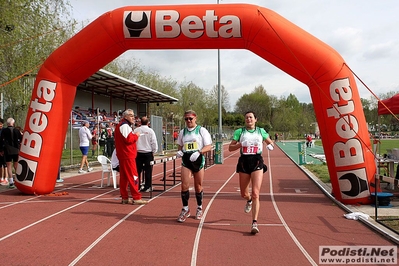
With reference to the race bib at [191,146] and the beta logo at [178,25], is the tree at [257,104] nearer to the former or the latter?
the beta logo at [178,25]

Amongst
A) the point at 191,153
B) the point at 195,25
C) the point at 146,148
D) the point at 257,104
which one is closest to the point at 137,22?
the point at 195,25

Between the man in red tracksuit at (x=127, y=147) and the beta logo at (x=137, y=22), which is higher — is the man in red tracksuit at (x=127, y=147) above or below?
below

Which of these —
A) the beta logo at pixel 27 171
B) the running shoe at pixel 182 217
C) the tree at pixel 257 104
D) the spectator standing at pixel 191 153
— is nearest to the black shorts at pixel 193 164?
the spectator standing at pixel 191 153

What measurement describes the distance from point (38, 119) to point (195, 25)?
4296 mm

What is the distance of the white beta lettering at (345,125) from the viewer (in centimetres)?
869

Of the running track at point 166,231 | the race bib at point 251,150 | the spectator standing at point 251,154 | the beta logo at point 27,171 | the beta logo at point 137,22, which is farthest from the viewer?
the beta logo at point 27,171

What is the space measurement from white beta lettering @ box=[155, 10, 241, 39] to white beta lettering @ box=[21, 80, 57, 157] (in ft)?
9.87

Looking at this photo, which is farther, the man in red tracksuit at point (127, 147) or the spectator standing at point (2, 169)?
the spectator standing at point (2, 169)

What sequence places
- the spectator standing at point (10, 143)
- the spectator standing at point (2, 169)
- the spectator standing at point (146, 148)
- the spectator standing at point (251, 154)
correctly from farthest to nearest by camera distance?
the spectator standing at point (2, 169) < the spectator standing at point (10, 143) < the spectator standing at point (146, 148) < the spectator standing at point (251, 154)

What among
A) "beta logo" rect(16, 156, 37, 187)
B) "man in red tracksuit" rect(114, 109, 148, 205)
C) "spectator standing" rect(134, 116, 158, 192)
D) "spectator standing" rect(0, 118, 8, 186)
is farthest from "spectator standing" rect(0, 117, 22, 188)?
"man in red tracksuit" rect(114, 109, 148, 205)

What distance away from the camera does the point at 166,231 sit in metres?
6.63

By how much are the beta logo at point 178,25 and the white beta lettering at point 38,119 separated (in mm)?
2362

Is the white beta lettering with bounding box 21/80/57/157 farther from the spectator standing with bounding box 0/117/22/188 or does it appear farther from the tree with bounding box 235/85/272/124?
the tree with bounding box 235/85/272/124

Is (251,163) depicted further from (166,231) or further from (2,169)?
(2,169)
